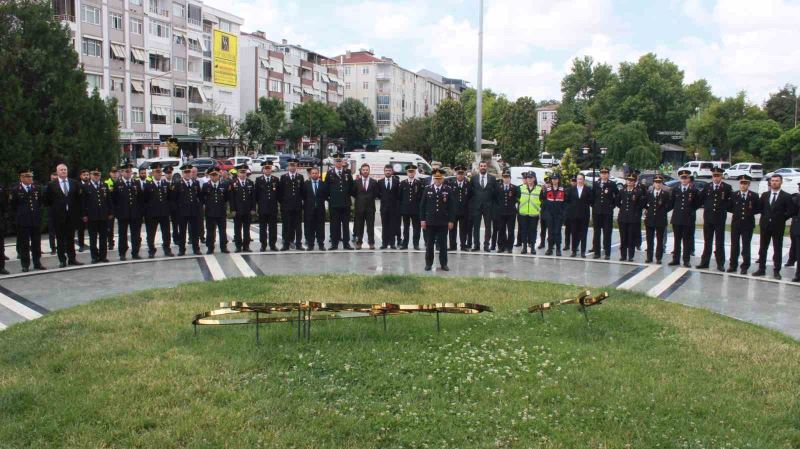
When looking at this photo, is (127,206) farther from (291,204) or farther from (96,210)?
(291,204)

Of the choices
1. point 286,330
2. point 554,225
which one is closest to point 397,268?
point 554,225

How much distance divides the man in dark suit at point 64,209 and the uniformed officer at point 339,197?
530 cm

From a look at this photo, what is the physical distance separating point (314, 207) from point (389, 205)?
1717mm

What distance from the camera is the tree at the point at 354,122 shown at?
92.8 m

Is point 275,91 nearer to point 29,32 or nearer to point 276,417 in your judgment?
point 29,32

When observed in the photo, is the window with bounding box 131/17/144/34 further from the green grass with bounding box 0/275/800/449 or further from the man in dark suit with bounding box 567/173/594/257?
the green grass with bounding box 0/275/800/449

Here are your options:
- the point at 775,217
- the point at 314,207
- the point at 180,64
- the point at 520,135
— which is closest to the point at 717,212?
the point at 775,217

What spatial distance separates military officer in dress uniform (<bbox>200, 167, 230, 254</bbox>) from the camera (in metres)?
15.7

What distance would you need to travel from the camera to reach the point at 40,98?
745 inches

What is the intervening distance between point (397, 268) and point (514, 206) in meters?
3.62

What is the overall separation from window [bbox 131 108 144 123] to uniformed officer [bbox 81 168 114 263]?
45597 mm

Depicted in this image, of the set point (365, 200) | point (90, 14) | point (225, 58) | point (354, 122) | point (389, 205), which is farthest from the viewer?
point (354, 122)

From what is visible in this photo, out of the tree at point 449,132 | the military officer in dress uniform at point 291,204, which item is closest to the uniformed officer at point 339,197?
the military officer in dress uniform at point 291,204

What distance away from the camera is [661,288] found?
12.2 metres
